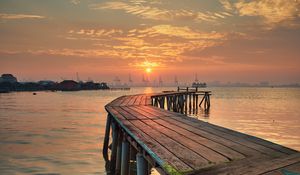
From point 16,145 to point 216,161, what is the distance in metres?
14.8

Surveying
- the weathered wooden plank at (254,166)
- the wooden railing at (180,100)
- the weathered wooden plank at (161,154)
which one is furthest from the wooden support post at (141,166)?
the wooden railing at (180,100)

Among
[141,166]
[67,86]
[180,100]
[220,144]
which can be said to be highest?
[67,86]

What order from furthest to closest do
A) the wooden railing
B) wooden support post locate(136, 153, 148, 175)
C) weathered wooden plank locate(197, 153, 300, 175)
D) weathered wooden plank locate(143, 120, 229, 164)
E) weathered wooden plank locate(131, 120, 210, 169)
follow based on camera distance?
the wooden railing, wooden support post locate(136, 153, 148, 175), weathered wooden plank locate(143, 120, 229, 164), weathered wooden plank locate(131, 120, 210, 169), weathered wooden plank locate(197, 153, 300, 175)

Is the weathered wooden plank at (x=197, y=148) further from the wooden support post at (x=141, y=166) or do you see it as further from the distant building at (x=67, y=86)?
the distant building at (x=67, y=86)

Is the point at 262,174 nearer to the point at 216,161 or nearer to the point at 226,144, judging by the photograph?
the point at 216,161

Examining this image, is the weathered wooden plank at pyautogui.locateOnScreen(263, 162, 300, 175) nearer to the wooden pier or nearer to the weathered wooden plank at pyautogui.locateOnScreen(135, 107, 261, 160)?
the wooden pier

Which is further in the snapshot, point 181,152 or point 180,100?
point 180,100

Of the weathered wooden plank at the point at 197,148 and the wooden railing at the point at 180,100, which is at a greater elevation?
the weathered wooden plank at the point at 197,148

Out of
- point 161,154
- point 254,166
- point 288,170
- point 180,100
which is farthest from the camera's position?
point 180,100

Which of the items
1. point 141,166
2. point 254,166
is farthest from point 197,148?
point 141,166

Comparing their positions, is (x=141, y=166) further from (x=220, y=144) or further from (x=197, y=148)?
(x=220, y=144)

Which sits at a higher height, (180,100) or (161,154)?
(161,154)

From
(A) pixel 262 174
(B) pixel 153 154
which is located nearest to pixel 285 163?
(A) pixel 262 174

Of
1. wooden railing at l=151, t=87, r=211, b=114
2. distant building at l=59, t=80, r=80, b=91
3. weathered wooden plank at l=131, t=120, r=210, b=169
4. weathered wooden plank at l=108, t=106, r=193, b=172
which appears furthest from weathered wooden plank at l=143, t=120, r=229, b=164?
distant building at l=59, t=80, r=80, b=91
